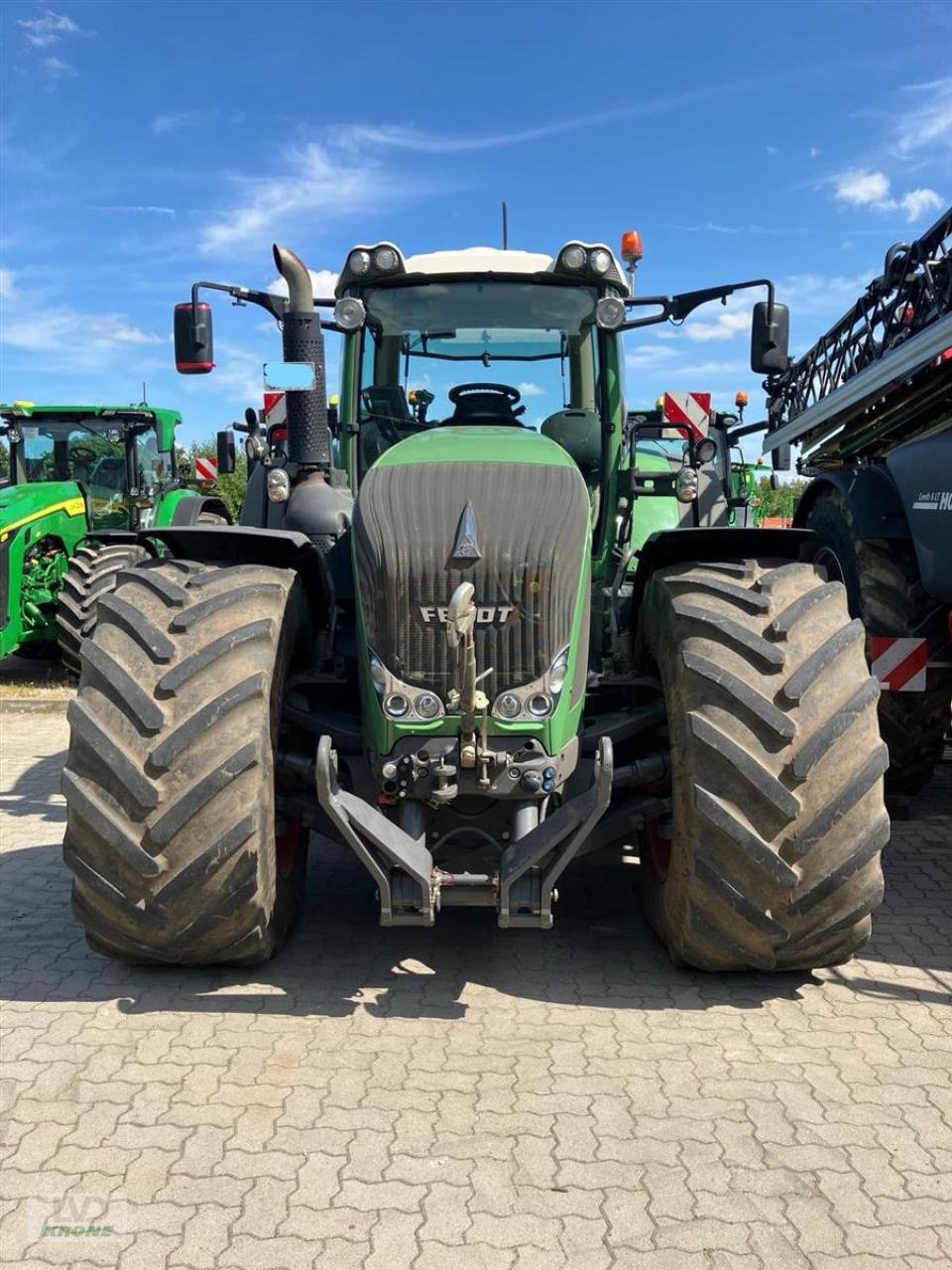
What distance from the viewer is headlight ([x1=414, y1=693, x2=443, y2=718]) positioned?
3.19 meters

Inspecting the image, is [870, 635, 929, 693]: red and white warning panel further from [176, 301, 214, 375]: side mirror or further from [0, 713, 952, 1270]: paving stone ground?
[176, 301, 214, 375]: side mirror

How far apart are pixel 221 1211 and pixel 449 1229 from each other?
0.52 metres

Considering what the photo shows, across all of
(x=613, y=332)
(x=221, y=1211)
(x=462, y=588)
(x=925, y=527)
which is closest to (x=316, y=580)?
(x=462, y=588)

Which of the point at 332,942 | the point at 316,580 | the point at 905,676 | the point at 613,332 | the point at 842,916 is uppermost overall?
the point at 613,332

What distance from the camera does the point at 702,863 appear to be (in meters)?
3.16

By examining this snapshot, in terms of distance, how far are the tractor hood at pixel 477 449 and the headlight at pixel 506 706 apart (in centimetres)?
81

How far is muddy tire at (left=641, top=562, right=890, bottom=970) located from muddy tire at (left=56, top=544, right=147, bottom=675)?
270 inches

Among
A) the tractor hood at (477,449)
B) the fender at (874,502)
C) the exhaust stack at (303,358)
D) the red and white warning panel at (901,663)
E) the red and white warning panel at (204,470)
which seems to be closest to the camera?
the tractor hood at (477,449)

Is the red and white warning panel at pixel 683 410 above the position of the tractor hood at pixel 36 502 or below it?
above

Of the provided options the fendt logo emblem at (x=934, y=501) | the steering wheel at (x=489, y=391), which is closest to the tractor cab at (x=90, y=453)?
the steering wheel at (x=489, y=391)

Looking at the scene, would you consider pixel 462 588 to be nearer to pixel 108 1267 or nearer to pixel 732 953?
pixel 732 953

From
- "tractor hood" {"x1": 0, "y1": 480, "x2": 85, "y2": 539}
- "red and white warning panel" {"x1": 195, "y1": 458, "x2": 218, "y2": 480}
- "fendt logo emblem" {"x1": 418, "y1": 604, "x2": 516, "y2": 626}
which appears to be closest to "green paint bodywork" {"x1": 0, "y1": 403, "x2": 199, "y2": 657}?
"tractor hood" {"x1": 0, "y1": 480, "x2": 85, "y2": 539}

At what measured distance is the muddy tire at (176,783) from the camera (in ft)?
10.2

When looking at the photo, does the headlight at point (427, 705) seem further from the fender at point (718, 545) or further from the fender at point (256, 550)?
the fender at point (718, 545)
